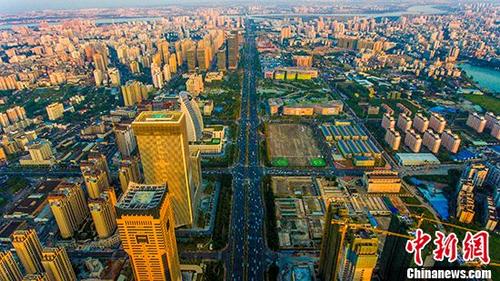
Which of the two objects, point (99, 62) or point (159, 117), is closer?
point (159, 117)

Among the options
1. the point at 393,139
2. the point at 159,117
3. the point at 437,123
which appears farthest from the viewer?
the point at 437,123

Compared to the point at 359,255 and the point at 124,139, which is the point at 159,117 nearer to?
the point at 359,255

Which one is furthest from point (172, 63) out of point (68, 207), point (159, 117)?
point (159, 117)

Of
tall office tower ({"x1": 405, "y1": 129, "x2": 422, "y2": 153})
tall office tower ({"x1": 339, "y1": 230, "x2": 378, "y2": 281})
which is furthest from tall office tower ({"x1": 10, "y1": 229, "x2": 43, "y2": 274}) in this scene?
tall office tower ({"x1": 405, "y1": 129, "x2": 422, "y2": 153})

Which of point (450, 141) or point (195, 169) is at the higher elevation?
point (195, 169)

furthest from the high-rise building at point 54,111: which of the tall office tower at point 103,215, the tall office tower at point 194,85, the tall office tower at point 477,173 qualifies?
the tall office tower at point 477,173

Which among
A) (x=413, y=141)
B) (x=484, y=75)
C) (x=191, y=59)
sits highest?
(x=191, y=59)

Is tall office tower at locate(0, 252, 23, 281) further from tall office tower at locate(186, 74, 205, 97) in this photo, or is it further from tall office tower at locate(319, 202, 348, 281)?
tall office tower at locate(186, 74, 205, 97)

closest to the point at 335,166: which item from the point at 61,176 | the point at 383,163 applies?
the point at 383,163
